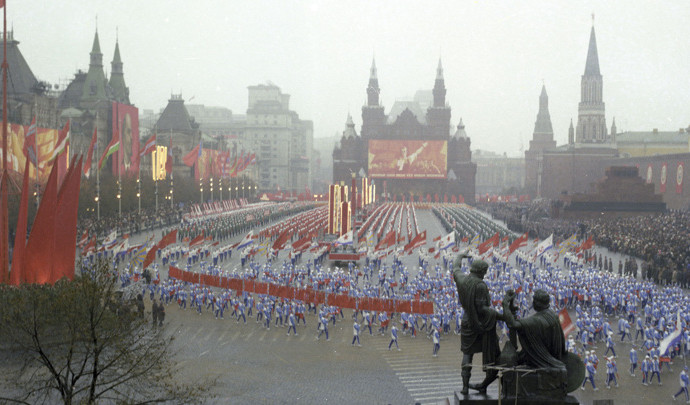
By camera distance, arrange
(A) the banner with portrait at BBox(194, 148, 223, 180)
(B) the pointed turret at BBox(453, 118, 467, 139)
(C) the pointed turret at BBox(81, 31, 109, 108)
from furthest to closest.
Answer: (B) the pointed turret at BBox(453, 118, 467, 139), (C) the pointed turret at BBox(81, 31, 109, 108), (A) the banner with portrait at BBox(194, 148, 223, 180)

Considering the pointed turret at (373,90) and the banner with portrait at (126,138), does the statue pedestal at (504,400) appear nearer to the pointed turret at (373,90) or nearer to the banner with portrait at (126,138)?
the banner with portrait at (126,138)

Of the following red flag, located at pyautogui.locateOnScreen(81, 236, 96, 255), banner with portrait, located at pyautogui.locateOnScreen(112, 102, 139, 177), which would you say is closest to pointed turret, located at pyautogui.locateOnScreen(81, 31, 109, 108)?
banner with portrait, located at pyautogui.locateOnScreen(112, 102, 139, 177)

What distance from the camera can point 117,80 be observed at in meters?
99.2

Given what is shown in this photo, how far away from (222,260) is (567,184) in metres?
84.6

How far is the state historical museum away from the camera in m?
120

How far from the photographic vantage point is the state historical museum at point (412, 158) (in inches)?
4729

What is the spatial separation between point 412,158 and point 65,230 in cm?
10305

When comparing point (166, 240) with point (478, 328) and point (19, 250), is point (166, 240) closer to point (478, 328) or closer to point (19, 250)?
point (19, 250)

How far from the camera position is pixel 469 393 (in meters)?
9.09

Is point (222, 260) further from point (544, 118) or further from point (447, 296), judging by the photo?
point (544, 118)

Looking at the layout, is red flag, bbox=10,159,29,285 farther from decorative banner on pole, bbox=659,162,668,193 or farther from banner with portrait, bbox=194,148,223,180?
decorative banner on pole, bbox=659,162,668,193

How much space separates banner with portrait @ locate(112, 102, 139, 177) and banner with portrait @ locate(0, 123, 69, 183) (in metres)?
18.5

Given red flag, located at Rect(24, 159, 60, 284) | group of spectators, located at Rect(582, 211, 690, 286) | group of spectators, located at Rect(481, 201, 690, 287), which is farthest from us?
group of spectators, located at Rect(481, 201, 690, 287)

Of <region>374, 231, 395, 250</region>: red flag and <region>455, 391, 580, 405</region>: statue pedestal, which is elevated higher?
<region>455, 391, 580, 405</region>: statue pedestal
